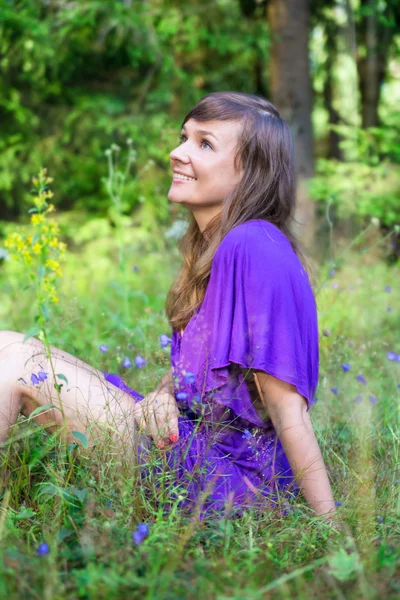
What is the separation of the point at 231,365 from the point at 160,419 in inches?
10.4

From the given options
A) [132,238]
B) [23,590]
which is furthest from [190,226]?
[132,238]

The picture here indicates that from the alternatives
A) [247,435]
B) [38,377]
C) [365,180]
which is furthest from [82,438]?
[365,180]

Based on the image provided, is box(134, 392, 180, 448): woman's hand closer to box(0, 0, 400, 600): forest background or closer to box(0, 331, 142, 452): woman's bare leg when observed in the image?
box(0, 331, 142, 452): woman's bare leg

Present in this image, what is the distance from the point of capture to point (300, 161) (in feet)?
20.7

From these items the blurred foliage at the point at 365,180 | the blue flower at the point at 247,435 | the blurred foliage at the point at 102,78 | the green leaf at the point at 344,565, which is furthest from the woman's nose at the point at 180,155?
the blurred foliage at the point at 102,78

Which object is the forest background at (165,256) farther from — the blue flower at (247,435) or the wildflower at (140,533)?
the blue flower at (247,435)

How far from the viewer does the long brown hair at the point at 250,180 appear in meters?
2.16

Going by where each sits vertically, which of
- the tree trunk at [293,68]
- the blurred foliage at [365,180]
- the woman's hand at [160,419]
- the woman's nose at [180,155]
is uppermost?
the tree trunk at [293,68]

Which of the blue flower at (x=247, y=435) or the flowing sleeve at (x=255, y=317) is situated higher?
the flowing sleeve at (x=255, y=317)

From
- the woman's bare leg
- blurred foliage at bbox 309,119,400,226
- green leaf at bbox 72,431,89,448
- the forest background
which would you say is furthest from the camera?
blurred foliage at bbox 309,119,400,226

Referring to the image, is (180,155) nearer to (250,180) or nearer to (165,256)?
(250,180)

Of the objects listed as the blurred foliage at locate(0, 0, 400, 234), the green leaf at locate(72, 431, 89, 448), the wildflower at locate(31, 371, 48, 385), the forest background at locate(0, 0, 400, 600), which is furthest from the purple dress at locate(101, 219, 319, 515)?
the blurred foliage at locate(0, 0, 400, 234)

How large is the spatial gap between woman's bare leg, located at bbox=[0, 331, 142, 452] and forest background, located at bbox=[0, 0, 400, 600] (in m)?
0.10

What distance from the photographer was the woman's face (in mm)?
2193
